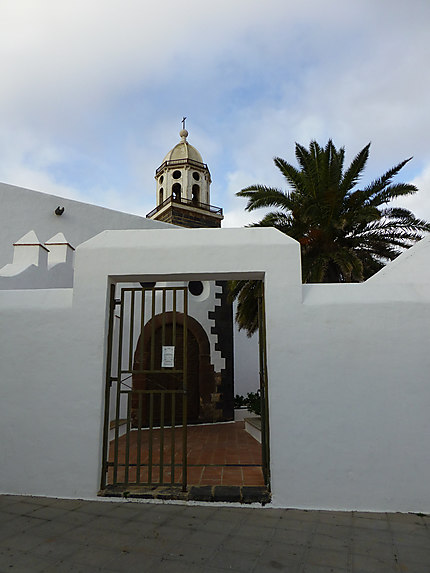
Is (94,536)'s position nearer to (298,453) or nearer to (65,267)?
(298,453)

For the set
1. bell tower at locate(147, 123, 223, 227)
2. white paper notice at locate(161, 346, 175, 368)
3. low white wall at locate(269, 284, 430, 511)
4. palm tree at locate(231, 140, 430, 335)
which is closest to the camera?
low white wall at locate(269, 284, 430, 511)

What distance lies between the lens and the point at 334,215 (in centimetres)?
915

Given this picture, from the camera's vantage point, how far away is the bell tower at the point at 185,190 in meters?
25.3

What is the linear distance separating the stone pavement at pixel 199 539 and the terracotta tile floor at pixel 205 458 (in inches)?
26.3

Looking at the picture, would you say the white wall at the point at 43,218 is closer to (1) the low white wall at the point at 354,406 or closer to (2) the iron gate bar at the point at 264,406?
(2) the iron gate bar at the point at 264,406

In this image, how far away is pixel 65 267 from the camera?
27.5 ft

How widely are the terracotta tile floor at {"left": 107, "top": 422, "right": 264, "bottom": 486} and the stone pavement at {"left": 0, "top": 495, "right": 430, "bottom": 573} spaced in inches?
26.3

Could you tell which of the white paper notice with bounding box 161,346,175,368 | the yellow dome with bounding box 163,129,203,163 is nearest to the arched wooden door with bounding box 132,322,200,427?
the white paper notice with bounding box 161,346,175,368

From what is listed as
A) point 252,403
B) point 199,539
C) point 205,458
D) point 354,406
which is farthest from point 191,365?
point 199,539

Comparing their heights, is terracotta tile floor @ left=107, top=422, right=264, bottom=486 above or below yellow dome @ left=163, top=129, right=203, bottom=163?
below

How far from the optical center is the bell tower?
996 inches

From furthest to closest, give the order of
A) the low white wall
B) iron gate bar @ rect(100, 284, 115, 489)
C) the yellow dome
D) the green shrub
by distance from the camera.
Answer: the yellow dome, the green shrub, iron gate bar @ rect(100, 284, 115, 489), the low white wall

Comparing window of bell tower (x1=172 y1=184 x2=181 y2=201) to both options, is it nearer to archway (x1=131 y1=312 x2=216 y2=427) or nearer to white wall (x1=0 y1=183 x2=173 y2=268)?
white wall (x1=0 y1=183 x2=173 y2=268)

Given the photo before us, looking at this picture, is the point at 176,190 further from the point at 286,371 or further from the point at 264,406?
the point at 286,371
